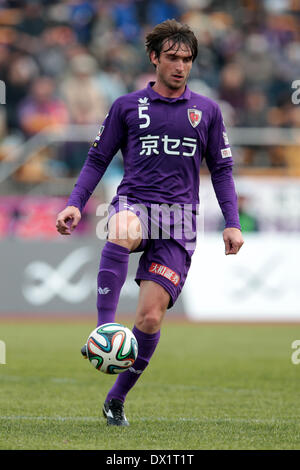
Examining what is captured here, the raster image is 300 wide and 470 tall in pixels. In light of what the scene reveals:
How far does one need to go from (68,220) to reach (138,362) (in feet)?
3.26

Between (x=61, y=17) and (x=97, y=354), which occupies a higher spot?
(x=61, y=17)

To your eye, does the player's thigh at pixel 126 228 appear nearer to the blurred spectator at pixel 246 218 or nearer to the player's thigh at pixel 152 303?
the player's thigh at pixel 152 303

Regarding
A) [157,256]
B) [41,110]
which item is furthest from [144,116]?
[41,110]

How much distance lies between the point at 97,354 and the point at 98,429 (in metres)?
0.54

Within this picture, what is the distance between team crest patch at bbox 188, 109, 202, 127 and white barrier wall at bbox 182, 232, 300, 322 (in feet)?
29.1

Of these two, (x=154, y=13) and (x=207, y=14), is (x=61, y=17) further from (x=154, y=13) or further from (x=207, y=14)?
(x=207, y=14)

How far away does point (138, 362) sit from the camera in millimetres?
5785

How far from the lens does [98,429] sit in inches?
215

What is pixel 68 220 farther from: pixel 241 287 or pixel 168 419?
pixel 241 287

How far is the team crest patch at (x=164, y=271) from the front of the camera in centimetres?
558

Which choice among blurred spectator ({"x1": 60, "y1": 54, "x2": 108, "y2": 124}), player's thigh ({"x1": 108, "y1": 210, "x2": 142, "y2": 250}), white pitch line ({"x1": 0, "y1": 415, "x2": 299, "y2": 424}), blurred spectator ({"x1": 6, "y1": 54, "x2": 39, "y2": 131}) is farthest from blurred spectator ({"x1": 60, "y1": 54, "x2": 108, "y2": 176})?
player's thigh ({"x1": 108, "y1": 210, "x2": 142, "y2": 250})

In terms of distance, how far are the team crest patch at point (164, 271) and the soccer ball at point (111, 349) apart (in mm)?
483
